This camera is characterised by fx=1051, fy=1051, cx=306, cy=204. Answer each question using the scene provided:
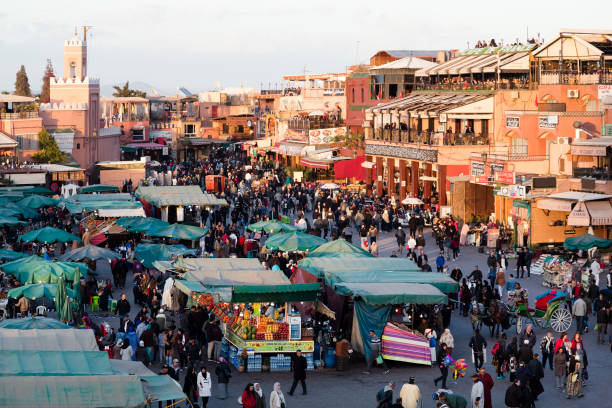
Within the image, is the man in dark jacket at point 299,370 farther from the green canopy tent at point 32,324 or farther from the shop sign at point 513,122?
the shop sign at point 513,122

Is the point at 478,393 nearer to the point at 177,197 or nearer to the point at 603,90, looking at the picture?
the point at 603,90

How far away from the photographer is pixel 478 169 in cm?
4328

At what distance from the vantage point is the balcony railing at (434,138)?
48.2 metres

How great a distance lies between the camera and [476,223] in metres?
43.7

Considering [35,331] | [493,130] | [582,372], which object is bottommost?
[582,372]

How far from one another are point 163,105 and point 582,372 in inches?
3719

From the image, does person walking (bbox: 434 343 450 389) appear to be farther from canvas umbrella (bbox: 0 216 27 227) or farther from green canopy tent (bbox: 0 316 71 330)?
canvas umbrella (bbox: 0 216 27 227)

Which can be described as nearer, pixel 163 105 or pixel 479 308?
pixel 479 308

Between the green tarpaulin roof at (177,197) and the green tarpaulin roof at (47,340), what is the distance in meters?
23.7

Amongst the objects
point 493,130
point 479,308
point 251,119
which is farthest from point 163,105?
point 479,308

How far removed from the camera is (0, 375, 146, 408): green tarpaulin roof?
1457 centimetres

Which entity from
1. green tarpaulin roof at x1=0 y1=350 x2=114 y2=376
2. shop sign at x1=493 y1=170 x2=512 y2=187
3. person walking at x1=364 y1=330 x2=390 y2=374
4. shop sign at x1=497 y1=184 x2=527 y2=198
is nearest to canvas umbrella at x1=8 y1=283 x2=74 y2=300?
person walking at x1=364 y1=330 x2=390 y2=374

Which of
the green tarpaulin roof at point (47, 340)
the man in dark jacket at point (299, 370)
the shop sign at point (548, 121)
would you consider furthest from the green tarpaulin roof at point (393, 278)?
the shop sign at point (548, 121)

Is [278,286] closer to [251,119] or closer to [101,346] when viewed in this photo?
[101,346]
